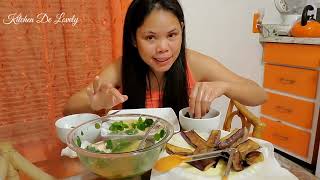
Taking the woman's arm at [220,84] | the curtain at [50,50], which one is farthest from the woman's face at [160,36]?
the curtain at [50,50]

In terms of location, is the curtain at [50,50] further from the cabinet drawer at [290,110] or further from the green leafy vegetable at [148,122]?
the cabinet drawer at [290,110]

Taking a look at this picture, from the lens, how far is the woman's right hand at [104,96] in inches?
29.7

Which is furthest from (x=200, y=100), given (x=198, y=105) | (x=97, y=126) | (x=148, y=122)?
(x=97, y=126)

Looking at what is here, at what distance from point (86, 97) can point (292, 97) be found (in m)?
1.66

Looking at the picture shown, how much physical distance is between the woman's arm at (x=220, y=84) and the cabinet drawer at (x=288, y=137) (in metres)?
1.03

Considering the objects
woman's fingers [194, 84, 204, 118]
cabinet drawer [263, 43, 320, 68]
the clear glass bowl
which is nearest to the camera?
the clear glass bowl

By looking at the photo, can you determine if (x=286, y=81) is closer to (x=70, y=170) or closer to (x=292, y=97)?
(x=292, y=97)

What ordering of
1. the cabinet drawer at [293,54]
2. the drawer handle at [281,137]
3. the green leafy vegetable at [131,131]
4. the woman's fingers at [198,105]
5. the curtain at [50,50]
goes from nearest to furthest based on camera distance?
1. the green leafy vegetable at [131,131]
2. the woman's fingers at [198,105]
3. the curtain at [50,50]
4. the cabinet drawer at [293,54]
5. the drawer handle at [281,137]

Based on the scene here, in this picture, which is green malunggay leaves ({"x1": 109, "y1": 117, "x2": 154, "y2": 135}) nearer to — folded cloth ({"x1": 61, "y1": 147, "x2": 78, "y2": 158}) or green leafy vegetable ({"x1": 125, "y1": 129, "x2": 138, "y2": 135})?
green leafy vegetable ({"x1": 125, "y1": 129, "x2": 138, "y2": 135})

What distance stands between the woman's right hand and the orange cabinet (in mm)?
1638

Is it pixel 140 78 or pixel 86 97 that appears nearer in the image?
pixel 86 97

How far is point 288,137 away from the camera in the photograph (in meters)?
2.11

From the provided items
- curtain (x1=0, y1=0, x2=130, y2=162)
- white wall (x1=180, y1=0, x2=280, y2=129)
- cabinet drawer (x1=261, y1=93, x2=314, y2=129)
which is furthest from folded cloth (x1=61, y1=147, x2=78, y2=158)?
cabinet drawer (x1=261, y1=93, x2=314, y2=129)

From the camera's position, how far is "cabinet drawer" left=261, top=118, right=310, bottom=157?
6.55ft
